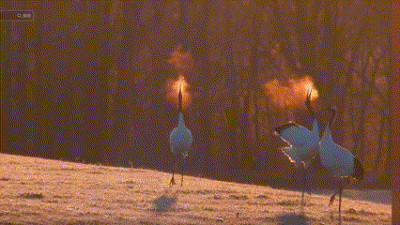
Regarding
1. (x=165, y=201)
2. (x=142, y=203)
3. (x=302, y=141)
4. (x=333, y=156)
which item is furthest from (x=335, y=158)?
(x=142, y=203)

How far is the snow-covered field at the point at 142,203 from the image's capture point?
32.3 feet

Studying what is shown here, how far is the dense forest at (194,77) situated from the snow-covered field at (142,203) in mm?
9807

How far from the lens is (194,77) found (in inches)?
1050

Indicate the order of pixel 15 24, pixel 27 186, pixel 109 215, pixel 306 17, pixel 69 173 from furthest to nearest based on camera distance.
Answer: pixel 15 24, pixel 306 17, pixel 69 173, pixel 27 186, pixel 109 215

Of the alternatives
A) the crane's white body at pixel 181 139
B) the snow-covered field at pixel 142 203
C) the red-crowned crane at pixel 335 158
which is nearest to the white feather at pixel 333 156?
the red-crowned crane at pixel 335 158

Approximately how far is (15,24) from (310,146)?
16.0 metres

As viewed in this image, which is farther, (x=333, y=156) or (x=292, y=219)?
(x=333, y=156)

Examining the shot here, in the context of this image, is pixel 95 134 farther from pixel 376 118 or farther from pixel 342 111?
pixel 376 118

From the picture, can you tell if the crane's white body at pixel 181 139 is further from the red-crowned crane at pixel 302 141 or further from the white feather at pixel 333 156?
the white feather at pixel 333 156

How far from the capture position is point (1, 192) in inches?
467

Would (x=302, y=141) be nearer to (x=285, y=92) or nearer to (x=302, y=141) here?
(x=302, y=141)

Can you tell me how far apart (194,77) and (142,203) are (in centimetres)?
1573

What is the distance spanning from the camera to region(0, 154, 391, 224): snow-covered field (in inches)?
388

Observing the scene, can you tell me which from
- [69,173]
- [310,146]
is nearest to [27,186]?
[69,173]
